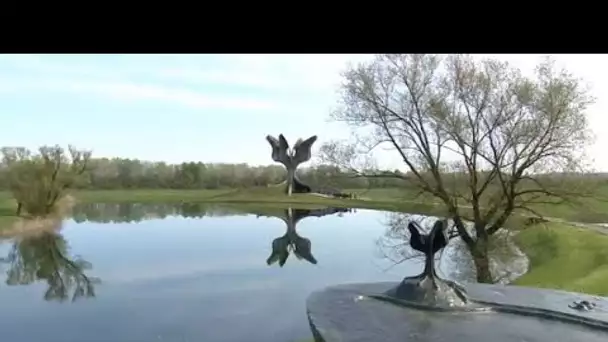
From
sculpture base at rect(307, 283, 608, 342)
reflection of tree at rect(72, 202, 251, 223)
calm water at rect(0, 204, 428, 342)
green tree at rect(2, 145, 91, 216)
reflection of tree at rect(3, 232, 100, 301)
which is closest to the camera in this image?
sculpture base at rect(307, 283, 608, 342)

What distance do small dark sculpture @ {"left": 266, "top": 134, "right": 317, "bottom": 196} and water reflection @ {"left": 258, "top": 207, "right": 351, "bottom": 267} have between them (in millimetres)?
836

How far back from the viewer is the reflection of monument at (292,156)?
12.6 metres

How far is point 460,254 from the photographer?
8000 mm

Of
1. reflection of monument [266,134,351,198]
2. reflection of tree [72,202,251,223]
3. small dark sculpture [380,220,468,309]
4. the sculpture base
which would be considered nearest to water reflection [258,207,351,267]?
reflection of monument [266,134,351,198]

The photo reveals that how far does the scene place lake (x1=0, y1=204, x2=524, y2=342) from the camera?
7.04 meters

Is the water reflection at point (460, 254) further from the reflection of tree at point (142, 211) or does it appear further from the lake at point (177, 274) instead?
the reflection of tree at point (142, 211)

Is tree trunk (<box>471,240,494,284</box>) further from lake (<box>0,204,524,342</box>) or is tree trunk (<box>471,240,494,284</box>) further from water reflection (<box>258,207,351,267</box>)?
water reflection (<box>258,207,351,267</box>)

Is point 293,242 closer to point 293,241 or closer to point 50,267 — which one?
point 293,241

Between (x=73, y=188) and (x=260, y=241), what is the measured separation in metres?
3.99

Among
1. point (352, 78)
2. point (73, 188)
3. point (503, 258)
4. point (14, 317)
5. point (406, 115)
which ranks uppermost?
point (352, 78)

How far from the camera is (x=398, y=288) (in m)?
3.19

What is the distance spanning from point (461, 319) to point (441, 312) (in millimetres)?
111
